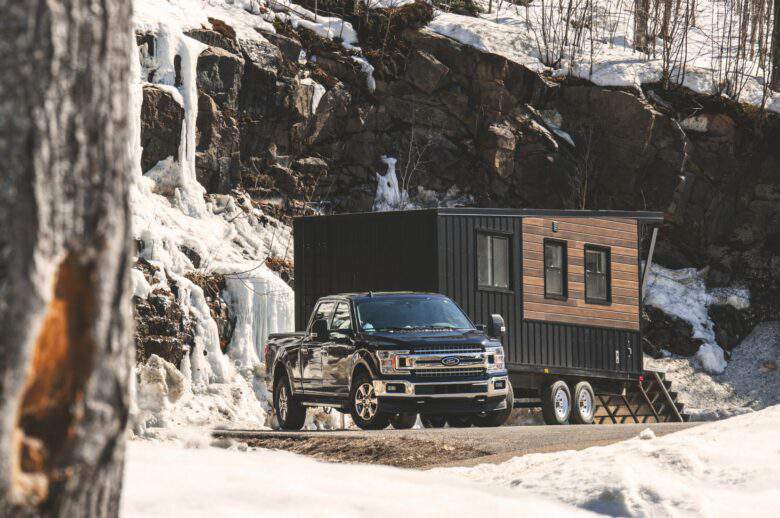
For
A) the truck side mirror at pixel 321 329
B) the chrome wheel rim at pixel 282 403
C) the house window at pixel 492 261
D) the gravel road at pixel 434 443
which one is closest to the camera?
the gravel road at pixel 434 443

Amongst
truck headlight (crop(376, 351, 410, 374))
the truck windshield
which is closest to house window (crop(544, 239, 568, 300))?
the truck windshield

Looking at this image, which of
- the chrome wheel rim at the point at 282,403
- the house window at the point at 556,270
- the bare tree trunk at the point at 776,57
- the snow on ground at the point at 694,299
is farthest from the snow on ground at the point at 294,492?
the bare tree trunk at the point at 776,57

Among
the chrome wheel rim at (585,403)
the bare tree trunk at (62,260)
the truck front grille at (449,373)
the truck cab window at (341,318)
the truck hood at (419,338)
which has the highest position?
the bare tree trunk at (62,260)

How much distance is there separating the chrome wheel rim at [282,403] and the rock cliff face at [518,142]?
18.4m

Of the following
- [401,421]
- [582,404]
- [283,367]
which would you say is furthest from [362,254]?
[401,421]

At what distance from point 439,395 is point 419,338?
815 millimetres

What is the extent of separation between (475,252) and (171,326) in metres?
7.35

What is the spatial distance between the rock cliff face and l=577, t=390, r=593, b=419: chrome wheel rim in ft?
48.7

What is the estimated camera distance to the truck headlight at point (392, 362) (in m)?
15.4

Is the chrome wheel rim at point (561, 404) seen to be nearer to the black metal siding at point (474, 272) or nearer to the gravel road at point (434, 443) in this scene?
the black metal siding at point (474, 272)

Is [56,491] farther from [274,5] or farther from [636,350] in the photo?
[274,5]

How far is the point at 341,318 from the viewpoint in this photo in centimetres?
1692

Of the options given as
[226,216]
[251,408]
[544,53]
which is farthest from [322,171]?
[251,408]

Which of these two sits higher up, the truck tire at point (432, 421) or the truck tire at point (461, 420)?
the truck tire at point (461, 420)
